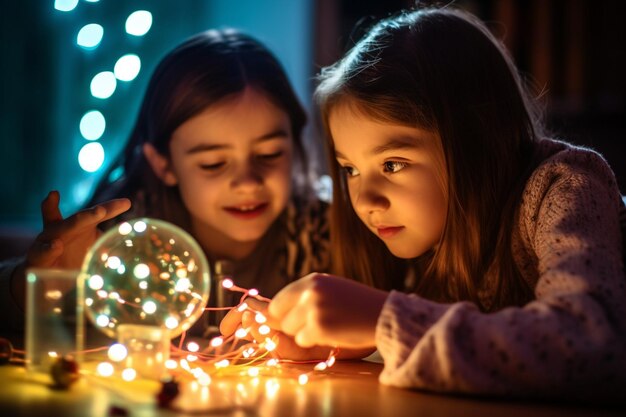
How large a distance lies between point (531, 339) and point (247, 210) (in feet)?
3.08

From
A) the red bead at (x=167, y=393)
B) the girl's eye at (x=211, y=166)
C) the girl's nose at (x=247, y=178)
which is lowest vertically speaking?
the red bead at (x=167, y=393)

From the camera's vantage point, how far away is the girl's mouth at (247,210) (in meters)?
1.62

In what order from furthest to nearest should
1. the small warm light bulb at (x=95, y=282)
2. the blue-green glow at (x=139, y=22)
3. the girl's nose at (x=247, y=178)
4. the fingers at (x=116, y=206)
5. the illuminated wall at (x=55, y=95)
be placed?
the illuminated wall at (x=55, y=95) → the blue-green glow at (x=139, y=22) → the girl's nose at (x=247, y=178) → the fingers at (x=116, y=206) → the small warm light bulb at (x=95, y=282)

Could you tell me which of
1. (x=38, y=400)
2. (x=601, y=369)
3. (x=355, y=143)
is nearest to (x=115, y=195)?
(x=355, y=143)

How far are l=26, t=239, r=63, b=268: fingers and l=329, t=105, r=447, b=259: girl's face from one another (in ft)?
1.74

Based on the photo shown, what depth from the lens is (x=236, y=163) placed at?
61.2 inches

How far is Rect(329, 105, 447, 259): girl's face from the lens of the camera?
4.00ft

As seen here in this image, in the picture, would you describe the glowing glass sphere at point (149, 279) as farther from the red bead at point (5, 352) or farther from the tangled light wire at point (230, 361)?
the red bead at point (5, 352)

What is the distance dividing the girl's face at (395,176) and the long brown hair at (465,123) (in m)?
0.02

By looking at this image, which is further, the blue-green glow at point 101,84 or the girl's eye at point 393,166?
the blue-green glow at point 101,84

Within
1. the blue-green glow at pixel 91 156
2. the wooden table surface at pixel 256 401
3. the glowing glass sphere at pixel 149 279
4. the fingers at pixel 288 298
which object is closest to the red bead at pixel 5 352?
the wooden table surface at pixel 256 401

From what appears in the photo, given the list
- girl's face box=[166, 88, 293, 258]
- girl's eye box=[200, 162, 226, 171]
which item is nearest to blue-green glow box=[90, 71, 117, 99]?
girl's face box=[166, 88, 293, 258]

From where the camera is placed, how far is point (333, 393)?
84 cm

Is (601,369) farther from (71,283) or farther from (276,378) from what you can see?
(71,283)
